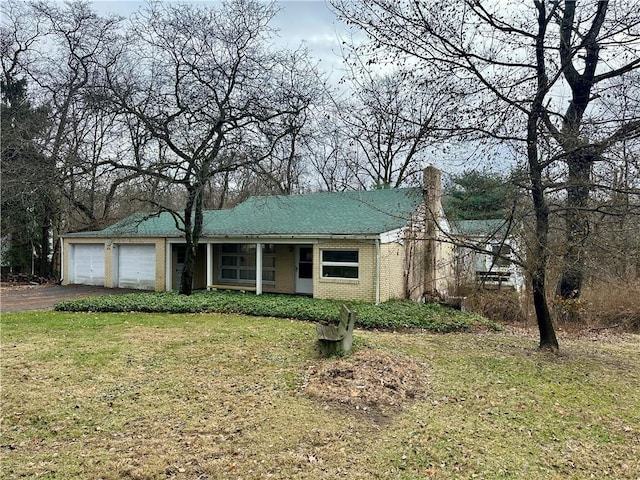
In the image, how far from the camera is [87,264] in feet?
67.1

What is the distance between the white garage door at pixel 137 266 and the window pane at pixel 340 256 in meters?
8.46

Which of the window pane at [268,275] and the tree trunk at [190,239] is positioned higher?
the tree trunk at [190,239]

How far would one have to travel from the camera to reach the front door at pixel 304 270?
16.4 metres

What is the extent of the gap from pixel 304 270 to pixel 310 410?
11550mm

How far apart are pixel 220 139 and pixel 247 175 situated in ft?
5.64

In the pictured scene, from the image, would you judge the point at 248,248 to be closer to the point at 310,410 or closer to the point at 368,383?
the point at 368,383

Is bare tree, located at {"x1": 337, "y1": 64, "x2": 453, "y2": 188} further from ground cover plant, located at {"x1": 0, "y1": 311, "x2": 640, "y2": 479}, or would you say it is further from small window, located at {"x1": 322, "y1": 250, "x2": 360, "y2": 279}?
small window, located at {"x1": 322, "y1": 250, "x2": 360, "y2": 279}

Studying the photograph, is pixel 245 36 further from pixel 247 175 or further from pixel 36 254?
pixel 36 254

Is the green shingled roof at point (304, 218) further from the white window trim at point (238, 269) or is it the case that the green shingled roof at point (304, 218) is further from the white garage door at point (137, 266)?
the white window trim at point (238, 269)

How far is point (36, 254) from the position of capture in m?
25.2

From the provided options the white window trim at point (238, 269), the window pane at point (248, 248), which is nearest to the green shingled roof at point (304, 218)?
the window pane at point (248, 248)

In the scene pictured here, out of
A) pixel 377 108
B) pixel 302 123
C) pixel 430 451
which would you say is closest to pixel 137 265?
pixel 302 123

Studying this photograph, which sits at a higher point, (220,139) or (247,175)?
(220,139)

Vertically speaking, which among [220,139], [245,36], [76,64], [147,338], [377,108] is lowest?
[147,338]
